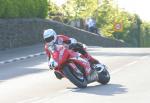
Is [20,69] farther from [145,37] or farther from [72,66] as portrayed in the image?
[145,37]

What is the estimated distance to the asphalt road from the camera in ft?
45.6

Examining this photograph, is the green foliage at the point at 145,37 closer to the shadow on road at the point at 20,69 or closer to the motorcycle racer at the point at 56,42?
the shadow on road at the point at 20,69

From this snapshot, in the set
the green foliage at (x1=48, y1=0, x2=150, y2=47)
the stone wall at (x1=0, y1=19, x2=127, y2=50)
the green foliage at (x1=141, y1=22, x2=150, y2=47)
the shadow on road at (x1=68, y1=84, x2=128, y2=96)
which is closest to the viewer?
the shadow on road at (x1=68, y1=84, x2=128, y2=96)

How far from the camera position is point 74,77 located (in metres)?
15.6

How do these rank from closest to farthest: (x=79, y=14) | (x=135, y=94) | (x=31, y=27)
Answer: (x=135, y=94) < (x=31, y=27) < (x=79, y=14)

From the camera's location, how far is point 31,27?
35.5m

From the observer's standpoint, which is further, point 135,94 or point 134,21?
point 134,21

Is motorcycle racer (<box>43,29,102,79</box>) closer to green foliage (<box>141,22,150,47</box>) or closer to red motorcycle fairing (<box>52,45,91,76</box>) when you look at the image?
red motorcycle fairing (<box>52,45,91,76</box>)

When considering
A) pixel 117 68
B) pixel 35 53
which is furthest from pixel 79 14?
pixel 117 68

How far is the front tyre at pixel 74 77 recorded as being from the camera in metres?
15.5

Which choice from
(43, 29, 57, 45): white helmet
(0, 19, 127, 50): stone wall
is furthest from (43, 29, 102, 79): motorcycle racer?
(0, 19, 127, 50): stone wall

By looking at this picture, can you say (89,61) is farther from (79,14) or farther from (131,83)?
(79,14)

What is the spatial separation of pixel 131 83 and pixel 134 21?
6907cm

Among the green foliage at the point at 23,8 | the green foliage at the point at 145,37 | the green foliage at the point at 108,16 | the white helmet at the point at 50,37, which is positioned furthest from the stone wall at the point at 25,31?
the green foliage at the point at 145,37
